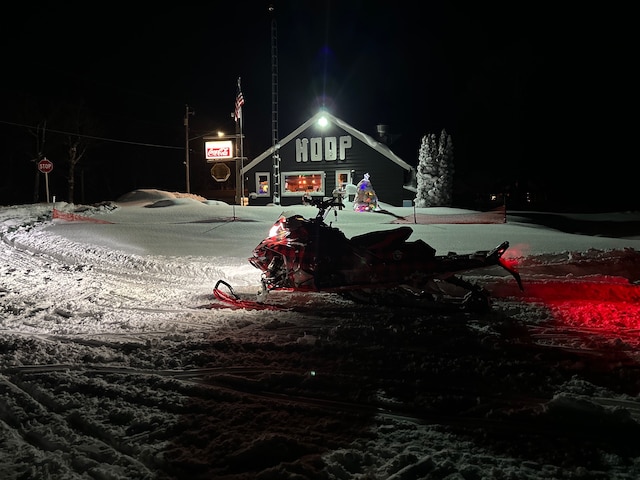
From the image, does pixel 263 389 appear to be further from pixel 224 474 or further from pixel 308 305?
pixel 308 305

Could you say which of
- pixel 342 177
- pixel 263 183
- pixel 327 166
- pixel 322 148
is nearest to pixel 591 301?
pixel 342 177

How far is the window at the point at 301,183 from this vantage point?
32719 millimetres

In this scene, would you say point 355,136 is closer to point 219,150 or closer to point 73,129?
point 219,150

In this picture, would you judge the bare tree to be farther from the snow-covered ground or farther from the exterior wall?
the snow-covered ground

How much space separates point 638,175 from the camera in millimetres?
37094

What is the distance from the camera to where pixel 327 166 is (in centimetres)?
3238

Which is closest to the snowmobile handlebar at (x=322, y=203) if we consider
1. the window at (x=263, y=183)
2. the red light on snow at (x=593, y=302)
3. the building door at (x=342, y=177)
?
the red light on snow at (x=593, y=302)

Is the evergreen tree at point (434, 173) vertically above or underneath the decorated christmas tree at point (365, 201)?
above

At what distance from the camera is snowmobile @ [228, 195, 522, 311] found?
665cm

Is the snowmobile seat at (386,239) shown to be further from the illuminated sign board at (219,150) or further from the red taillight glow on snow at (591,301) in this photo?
the illuminated sign board at (219,150)

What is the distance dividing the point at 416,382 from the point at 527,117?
44.4m

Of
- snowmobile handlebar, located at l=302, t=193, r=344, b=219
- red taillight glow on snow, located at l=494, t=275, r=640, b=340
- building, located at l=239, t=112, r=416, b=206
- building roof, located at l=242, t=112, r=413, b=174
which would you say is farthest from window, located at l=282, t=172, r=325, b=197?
red taillight glow on snow, located at l=494, t=275, r=640, b=340

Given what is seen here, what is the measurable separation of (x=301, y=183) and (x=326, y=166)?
218 cm

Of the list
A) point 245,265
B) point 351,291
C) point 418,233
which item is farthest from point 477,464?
point 418,233
